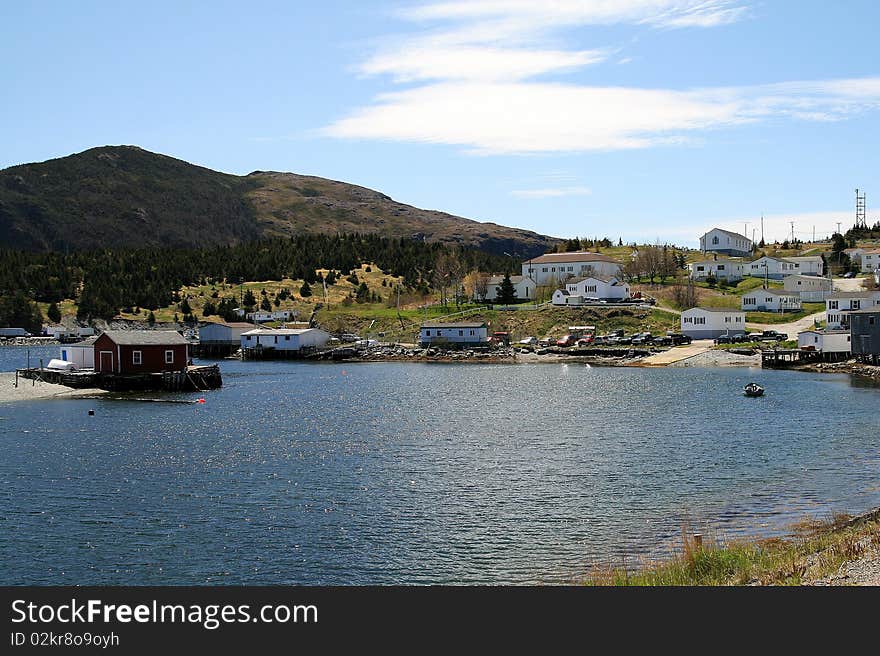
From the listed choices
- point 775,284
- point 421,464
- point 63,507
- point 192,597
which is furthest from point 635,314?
point 192,597

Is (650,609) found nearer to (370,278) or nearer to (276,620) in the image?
(276,620)

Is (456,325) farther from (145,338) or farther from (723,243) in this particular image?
(723,243)

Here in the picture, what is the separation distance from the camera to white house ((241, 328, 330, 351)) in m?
129

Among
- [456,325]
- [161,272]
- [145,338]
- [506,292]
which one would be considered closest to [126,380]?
[145,338]

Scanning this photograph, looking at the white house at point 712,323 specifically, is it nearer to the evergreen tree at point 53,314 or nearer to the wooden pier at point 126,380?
the wooden pier at point 126,380

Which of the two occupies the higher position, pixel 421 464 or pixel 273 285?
pixel 273 285

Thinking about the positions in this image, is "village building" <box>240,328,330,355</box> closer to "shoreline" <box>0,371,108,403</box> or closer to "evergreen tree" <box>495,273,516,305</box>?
"evergreen tree" <box>495,273,516,305</box>

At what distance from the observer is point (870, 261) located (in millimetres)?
156750

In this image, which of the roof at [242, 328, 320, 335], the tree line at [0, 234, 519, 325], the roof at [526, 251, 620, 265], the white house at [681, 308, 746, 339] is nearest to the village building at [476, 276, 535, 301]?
the tree line at [0, 234, 519, 325]

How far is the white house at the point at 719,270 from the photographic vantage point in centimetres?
15062

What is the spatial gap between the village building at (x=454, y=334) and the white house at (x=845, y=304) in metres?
42.7

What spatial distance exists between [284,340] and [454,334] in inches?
961

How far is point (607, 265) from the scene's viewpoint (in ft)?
518

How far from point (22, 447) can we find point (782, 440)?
130 ft
